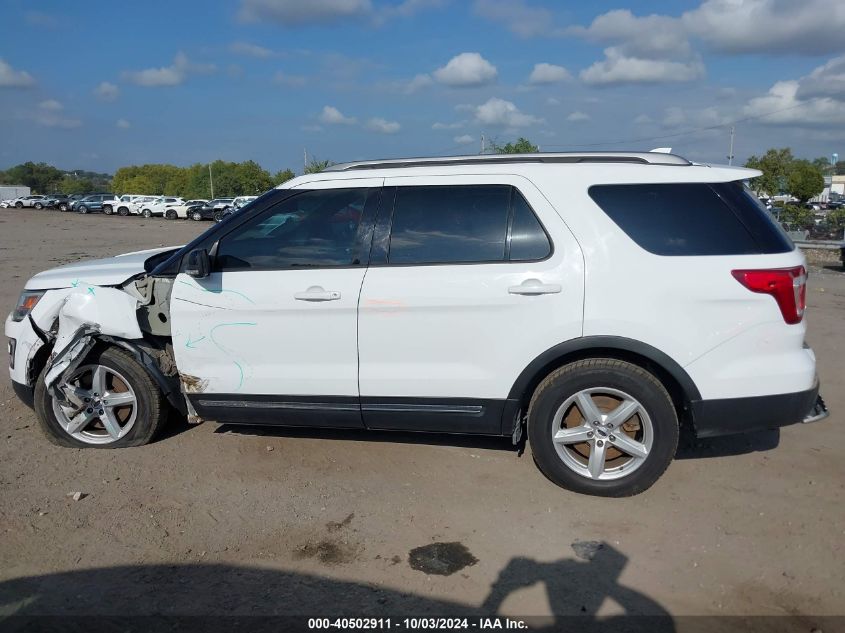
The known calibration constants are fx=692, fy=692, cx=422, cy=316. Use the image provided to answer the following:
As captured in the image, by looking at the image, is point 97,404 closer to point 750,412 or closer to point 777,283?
point 750,412

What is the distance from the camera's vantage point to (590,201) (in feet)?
12.9

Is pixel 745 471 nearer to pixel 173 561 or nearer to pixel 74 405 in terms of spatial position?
pixel 173 561

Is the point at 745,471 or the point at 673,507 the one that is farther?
the point at 745,471

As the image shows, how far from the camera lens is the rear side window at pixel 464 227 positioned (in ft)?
13.0

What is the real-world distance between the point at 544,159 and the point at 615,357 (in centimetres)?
130

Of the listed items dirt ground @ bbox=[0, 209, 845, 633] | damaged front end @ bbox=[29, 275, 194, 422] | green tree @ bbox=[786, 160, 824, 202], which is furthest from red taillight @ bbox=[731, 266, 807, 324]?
green tree @ bbox=[786, 160, 824, 202]

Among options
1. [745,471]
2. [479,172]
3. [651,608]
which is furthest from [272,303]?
[745,471]

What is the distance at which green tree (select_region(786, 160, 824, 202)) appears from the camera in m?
53.5

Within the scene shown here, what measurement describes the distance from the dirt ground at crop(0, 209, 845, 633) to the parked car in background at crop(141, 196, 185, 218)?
48075 mm

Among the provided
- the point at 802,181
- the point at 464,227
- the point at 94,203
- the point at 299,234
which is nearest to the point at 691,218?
the point at 464,227

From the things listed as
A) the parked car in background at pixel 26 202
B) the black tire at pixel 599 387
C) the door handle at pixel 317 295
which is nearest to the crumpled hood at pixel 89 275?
the door handle at pixel 317 295

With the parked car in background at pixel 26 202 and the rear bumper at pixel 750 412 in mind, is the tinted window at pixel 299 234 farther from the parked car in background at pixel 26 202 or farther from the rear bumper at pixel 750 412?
the parked car in background at pixel 26 202

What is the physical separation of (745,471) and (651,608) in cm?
173

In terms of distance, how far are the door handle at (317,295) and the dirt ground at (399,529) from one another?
3.86 ft
